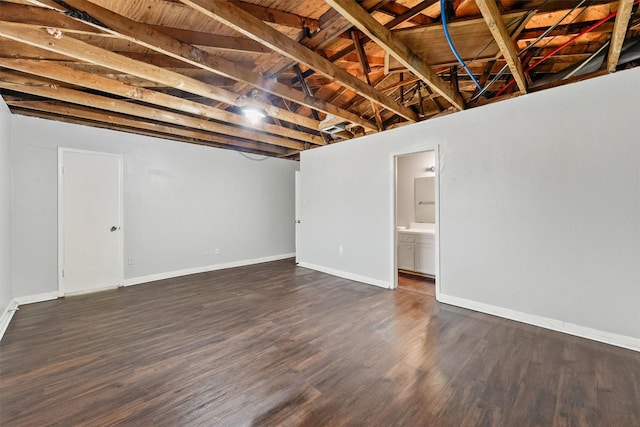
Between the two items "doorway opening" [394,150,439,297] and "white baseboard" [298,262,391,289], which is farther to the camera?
"doorway opening" [394,150,439,297]

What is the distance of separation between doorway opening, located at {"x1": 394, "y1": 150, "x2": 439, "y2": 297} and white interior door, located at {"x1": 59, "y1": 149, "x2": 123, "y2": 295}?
15.0ft

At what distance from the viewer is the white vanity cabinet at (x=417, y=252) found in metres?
4.71

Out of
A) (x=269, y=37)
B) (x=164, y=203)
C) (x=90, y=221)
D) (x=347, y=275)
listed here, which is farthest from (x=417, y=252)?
(x=90, y=221)

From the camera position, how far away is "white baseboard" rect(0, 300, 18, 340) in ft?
9.31

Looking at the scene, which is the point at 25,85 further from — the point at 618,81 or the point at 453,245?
the point at 618,81

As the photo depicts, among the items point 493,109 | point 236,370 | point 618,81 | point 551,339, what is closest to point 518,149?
point 493,109

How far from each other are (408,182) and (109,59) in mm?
4837

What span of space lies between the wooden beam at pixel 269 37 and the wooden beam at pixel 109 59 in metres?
1.18

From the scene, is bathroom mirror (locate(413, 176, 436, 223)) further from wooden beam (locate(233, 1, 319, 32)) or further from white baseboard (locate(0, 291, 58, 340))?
white baseboard (locate(0, 291, 58, 340))

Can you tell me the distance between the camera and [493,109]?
323cm

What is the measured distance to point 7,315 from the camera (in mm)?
3127

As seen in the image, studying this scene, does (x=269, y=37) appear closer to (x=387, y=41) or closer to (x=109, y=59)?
(x=387, y=41)

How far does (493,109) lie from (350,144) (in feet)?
7.19

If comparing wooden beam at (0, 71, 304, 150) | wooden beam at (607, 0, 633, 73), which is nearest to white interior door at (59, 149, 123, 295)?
wooden beam at (0, 71, 304, 150)
